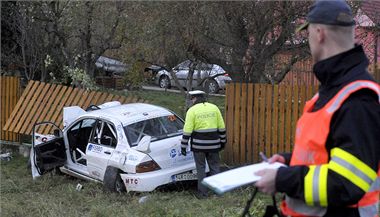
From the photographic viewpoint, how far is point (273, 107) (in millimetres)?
9469

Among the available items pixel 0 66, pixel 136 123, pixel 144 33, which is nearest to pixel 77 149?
pixel 136 123

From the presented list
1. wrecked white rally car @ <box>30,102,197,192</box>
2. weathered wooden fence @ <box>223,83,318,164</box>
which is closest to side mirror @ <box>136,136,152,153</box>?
wrecked white rally car @ <box>30,102,197,192</box>

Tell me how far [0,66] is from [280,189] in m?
15.2

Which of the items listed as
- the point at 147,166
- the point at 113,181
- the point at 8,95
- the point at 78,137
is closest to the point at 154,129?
the point at 147,166

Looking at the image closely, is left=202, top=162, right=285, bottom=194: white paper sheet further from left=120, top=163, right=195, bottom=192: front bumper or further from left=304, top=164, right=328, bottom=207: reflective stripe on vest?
left=120, top=163, right=195, bottom=192: front bumper

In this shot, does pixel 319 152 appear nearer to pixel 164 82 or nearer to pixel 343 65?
pixel 343 65

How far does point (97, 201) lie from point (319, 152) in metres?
5.99

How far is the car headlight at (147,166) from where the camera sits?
802 cm

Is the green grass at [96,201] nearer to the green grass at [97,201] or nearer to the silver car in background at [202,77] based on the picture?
the green grass at [97,201]

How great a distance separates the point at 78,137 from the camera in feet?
31.7

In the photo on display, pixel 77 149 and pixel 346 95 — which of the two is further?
pixel 77 149

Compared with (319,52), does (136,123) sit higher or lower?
lower

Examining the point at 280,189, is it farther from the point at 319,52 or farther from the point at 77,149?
the point at 77,149

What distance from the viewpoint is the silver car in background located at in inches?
507
